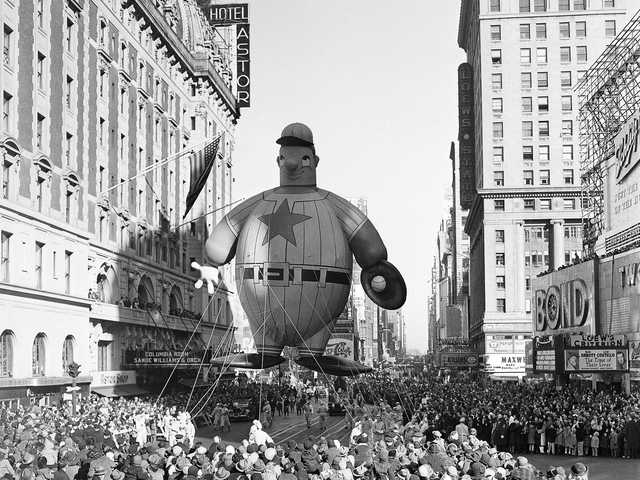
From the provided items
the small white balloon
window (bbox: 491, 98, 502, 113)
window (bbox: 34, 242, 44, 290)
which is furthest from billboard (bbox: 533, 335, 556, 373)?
window (bbox: 491, 98, 502, 113)

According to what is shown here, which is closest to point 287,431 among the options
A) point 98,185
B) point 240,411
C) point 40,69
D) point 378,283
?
point 240,411

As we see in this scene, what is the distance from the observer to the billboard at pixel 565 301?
52.1m

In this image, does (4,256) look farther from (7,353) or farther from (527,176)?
(527,176)

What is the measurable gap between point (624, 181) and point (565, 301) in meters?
8.06

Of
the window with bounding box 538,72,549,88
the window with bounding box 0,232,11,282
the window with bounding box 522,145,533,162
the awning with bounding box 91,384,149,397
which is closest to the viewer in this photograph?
the window with bounding box 0,232,11,282

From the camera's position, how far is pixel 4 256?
37.1 meters

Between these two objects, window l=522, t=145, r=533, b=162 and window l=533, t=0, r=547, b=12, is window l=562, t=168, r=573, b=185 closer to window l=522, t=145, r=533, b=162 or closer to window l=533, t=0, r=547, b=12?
window l=522, t=145, r=533, b=162

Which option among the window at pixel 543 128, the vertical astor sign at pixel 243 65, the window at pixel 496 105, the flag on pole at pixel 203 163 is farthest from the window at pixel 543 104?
the flag on pole at pixel 203 163

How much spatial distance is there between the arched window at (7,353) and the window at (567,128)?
6692 centimetres

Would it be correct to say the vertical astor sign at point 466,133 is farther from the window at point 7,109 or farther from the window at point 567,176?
the window at point 7,109

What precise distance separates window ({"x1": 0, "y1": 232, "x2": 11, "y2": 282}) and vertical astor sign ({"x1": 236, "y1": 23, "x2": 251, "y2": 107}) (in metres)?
53.6

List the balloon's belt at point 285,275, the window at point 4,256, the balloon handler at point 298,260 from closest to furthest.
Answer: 1. the balloon's belt at point 285,275
2. the balloon handler at point 298,260
3. the window at point 4,256

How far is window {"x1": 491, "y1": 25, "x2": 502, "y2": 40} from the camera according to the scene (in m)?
93.7

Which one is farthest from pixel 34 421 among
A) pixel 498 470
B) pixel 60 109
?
pixel 60 109
